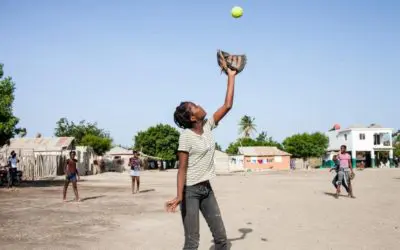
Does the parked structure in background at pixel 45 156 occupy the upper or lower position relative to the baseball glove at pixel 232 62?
lower

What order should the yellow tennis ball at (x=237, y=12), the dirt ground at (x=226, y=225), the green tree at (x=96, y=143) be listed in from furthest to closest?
1. the green tree at (x=96, y=143)
2. the yellow tennis ball at (x=237, y=12)
3. the dirt ground at (x=226, y=225)

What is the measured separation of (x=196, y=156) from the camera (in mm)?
4125

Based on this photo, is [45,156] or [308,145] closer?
[45,156]

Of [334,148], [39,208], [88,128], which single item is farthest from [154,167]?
[39,208]

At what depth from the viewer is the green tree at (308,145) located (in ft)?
261

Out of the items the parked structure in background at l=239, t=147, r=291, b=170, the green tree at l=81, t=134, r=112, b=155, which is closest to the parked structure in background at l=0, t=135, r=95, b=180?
the green tree at l=81, t=134, r=112, b=155

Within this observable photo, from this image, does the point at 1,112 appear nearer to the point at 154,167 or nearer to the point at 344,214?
the point at 344,214

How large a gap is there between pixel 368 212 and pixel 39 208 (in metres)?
9.53

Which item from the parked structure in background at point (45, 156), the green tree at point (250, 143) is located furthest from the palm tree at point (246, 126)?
the parked structure in background at point (45, 156)

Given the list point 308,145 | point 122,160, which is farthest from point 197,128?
point 308,145

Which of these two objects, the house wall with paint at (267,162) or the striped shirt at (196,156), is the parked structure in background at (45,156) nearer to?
the striped shirt at (196,156)

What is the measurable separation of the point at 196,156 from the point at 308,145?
7898 centimetres

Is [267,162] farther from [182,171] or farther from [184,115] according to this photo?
[182,171]

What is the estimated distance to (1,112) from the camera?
2078 cm
